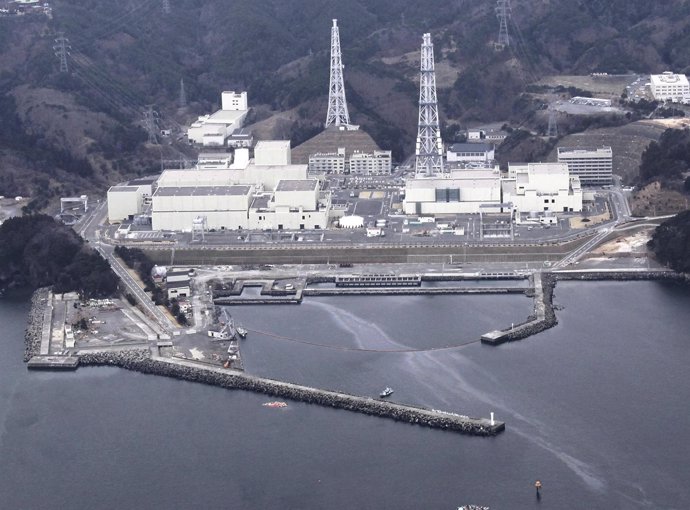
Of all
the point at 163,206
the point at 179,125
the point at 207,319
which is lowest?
the point at 207,319

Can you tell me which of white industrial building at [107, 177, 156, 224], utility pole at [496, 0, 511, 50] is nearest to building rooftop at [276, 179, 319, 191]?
white industrial building at [107, 177, 156, 224]

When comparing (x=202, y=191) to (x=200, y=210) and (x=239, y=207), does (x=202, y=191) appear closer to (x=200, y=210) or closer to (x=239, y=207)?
(x=200, y=210)

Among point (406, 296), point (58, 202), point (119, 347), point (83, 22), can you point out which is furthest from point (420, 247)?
point (83, 22)

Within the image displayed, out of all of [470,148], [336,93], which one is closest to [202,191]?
[336,93]

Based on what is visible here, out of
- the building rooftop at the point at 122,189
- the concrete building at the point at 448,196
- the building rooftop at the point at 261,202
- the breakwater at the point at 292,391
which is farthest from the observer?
the building rooftop at the point at 122,189

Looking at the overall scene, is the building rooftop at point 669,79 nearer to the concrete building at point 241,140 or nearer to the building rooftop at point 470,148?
the building rooftop at point 470,148

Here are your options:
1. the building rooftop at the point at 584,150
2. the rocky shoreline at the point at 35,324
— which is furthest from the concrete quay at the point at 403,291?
the building rooftop at the point at 584,150

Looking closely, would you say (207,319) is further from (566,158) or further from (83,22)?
(83,22)

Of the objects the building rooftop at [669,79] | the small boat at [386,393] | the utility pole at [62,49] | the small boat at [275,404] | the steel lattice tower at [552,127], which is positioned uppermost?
the utility pole at [62,49]
